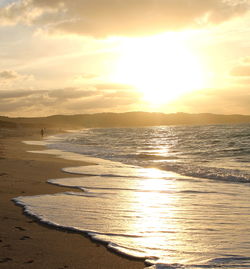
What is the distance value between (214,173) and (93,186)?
5720 mm

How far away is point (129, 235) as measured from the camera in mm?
5855

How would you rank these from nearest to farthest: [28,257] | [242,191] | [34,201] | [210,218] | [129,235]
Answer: [28,257] < [129,235] < [210,218] < [34,201] < [242,191]

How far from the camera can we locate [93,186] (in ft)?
35.5

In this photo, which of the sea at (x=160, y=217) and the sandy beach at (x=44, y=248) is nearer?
the sandy beach at (x=44, y=248)

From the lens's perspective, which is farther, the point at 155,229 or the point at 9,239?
the point at 155,229

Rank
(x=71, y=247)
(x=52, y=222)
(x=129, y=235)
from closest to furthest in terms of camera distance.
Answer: (x=71, y=247) < (x=129, y=235) < (x=52, y=222)

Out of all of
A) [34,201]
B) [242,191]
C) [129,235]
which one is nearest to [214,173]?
[242,191]

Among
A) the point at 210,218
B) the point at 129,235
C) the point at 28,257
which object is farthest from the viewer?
the point at 210,218

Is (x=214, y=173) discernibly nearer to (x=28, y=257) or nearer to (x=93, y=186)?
(x=93, y=186)

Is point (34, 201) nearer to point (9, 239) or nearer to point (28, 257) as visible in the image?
point (9, 239)

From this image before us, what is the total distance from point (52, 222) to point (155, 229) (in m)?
1.85

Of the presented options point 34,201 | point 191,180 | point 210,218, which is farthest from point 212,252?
point 191,180

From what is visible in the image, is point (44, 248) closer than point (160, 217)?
Yes

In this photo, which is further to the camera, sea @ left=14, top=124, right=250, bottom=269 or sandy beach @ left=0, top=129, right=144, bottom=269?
sea @ left=14, top=124, right=250, bottom=269
